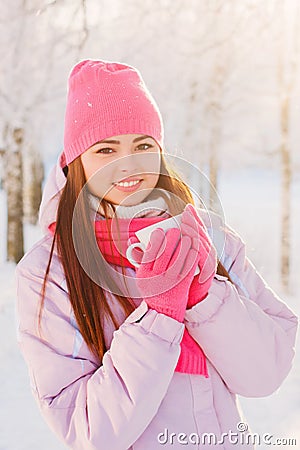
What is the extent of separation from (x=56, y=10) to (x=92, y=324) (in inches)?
263

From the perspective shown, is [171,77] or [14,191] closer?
[14,191]

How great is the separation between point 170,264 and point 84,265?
35cm

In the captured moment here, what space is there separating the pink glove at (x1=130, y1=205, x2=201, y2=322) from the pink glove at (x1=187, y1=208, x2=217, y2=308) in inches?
1.2

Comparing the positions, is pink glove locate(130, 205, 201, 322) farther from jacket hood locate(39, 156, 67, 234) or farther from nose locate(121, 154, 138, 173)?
jacket hood locate(39, 156, 67, 234)

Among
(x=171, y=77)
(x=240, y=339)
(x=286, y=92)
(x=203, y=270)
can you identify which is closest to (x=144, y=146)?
(x=203, y=270)

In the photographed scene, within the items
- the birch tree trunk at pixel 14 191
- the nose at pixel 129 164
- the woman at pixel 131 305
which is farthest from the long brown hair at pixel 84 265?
the birch tree trunk at pixel 14 191

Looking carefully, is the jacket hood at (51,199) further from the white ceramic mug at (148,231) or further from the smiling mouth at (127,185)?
the white ceramic mug at (148,231)

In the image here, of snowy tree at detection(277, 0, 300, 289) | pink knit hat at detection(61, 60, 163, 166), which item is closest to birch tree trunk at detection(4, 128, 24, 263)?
snowy tree at detection(277, 0, 300, 289)

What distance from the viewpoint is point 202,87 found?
451 inches

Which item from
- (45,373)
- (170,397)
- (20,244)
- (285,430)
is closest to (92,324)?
(45,373)

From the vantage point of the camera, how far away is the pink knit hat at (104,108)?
177 cm

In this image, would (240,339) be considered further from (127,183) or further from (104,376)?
(127,183)

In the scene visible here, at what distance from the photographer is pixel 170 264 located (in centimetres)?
144

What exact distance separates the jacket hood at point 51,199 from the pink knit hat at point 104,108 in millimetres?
65
